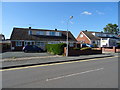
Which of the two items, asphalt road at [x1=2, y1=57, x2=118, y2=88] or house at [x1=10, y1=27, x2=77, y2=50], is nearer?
asphalt road at [x1=2, y1=57, x2=118, y2=88]

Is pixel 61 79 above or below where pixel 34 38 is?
below

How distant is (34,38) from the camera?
101 ft

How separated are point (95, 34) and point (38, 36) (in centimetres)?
2607

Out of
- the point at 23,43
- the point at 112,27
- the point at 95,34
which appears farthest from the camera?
the point at 112,27

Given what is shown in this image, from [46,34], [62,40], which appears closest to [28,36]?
[46,34]

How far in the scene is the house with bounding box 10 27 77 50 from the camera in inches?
1116

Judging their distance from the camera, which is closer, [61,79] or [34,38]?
[61,79]

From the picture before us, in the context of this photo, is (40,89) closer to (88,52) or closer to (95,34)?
(88,52)

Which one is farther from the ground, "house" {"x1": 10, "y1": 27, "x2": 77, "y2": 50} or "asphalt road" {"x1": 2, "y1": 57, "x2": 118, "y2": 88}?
"house" {"x1": 10, "y1": 27, "x2": 77, "y2": 50}

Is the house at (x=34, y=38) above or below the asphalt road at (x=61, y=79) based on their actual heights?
above

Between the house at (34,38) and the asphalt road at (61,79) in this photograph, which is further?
the house at (34,38)

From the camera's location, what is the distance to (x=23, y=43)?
2894cm

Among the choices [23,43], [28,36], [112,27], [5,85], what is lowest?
[5,85]

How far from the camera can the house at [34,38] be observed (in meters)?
28.3
